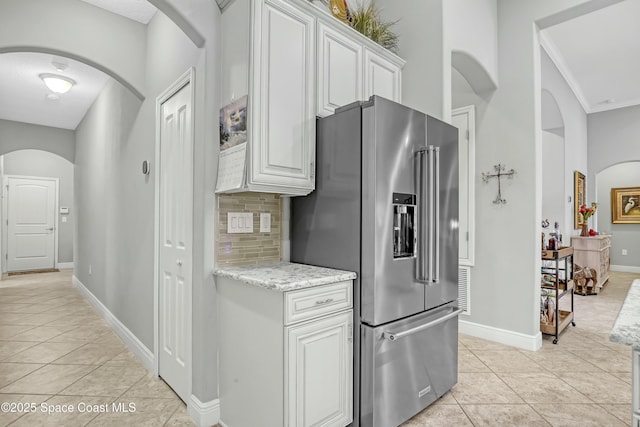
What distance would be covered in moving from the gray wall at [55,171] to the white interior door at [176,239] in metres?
7.12

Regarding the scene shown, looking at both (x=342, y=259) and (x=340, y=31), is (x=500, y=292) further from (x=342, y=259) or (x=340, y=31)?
(x=340, y=31)

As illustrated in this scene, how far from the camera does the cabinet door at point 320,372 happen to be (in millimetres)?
1657

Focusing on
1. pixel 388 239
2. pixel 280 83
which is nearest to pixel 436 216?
pixel 388 239

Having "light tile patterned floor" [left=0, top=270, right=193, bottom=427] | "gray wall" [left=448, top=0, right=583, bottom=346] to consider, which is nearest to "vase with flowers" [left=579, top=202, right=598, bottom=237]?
"gray wall" [left=448, top=0, right=583, bottom=346]

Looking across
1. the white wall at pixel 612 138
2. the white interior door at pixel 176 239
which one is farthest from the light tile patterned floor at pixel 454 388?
the white wall at pixel 612 138

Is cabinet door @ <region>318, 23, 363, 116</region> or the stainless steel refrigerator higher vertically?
cabinet door @ <region>318, 23, 363, 116</region>

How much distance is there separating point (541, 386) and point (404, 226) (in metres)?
1.71

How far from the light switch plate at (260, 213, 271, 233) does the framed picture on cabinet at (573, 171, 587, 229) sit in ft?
20.0

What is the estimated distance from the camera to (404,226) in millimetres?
A: 2096

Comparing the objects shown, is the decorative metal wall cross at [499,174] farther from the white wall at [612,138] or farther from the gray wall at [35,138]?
the gray wall at [35,138]

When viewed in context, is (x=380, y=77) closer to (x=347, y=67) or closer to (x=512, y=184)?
(x=347, y=67)

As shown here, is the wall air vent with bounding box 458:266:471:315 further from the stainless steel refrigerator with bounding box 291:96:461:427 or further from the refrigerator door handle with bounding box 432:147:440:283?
the refrigerator door handle with bounding box 432:147:440:283

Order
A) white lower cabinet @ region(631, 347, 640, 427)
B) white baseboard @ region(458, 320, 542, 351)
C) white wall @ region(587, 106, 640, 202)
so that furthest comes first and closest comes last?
white wall @ region(587, 106, 640, 202) → white baseboard @ region(458, 320, 542, 351) → white lower cabinet @ region(631, 347, 640, 427)

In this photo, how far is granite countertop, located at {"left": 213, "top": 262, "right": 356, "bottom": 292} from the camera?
1688 millimetres
